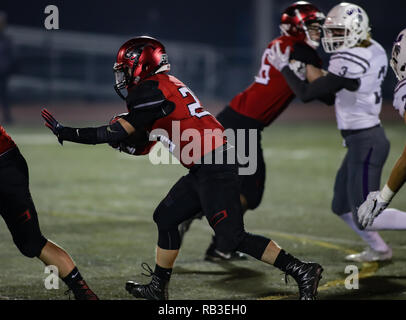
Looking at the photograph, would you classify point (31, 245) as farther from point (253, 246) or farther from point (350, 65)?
point (350, 65)

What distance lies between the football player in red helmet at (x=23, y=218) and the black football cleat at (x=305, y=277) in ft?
3.98

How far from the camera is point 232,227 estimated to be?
4.73 metres

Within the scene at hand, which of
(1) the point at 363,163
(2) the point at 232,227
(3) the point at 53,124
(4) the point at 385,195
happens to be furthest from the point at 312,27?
(3) the point at 53,124

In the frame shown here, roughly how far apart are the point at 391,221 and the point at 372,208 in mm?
663

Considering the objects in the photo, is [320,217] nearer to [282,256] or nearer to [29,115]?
[282,256]

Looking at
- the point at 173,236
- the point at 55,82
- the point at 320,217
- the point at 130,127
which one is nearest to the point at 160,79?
the point at 130,127

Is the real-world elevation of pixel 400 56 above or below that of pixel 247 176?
above

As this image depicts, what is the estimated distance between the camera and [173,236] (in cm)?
498

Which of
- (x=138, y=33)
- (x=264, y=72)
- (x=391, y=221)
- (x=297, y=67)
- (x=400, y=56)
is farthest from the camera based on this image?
(x=138, y=33)

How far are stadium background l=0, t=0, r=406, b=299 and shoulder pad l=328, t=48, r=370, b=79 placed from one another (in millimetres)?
1460

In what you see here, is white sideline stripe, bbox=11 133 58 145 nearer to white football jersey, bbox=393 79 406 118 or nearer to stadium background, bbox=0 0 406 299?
stadium background, bbox=0 0 406 299

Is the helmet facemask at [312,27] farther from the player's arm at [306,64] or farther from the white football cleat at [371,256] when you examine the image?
the white football cleat at [371,256]

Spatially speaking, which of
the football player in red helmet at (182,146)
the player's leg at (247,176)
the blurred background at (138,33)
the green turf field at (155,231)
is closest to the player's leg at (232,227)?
the football player in red helmet at (182,146)

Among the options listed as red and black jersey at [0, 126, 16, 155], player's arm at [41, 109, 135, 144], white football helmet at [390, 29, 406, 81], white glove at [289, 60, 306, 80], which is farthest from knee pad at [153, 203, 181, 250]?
white glove at [289, 60, 306, 80]
